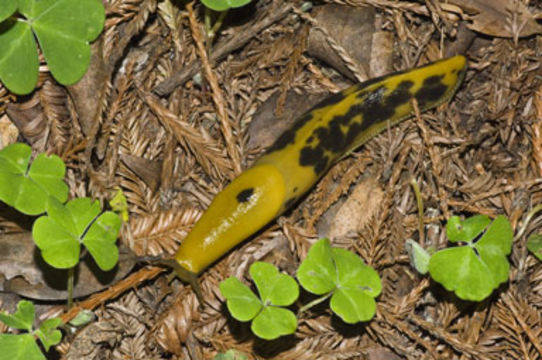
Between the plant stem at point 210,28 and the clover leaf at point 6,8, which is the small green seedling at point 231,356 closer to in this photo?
the plant stem at point 210,28

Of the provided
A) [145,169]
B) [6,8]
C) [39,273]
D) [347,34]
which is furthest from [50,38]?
[347,34]

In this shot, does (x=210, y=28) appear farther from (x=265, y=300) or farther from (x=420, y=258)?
(x=420, y=258)

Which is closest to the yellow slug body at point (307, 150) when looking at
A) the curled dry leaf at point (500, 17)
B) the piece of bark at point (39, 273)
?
the curled dry leaf at point (500, 17)

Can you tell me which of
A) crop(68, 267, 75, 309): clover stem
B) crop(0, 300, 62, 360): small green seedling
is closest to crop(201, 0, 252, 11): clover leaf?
crop(68, 267, 75, 309): clover stem

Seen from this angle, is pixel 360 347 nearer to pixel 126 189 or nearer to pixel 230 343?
pixel 230 343

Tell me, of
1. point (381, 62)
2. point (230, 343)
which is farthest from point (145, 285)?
point (381, 62)

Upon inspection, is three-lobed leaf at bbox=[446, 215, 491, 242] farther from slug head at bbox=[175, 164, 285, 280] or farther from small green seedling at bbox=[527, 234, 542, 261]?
slug head at bbox=[175, 164, 285, 280]
